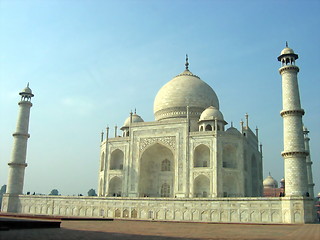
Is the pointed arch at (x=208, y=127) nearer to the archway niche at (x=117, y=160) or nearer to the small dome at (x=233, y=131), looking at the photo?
the small dome at (x=233, y=131)

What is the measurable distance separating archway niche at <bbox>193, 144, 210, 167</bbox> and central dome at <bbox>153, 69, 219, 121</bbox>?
4.82 meters

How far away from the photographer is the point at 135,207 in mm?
24266

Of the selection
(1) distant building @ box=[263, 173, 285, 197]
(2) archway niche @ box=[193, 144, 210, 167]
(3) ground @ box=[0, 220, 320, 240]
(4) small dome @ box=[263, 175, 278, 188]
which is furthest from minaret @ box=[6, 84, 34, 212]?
(4) small dome @ box=[263, 175, 278, 188]

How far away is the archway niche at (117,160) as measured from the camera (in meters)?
30.8

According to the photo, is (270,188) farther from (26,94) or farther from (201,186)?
(26,94)

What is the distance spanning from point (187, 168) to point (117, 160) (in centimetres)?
732

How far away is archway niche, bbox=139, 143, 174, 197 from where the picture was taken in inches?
1152

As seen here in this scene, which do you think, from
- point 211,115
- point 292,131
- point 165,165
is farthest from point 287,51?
point 165,165

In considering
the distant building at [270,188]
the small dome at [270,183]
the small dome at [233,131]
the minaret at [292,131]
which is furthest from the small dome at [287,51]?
the small dome at [270,183]

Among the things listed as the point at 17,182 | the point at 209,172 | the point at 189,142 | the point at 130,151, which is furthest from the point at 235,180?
the point at 17,182

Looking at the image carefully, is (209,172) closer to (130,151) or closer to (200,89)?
(130,151)

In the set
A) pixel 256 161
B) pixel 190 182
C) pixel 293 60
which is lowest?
pixel 190 182

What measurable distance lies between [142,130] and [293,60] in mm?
13288

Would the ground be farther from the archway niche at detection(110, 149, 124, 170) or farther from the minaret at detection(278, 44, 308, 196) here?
the archway niche at detection(110, 149, 124, 170)
